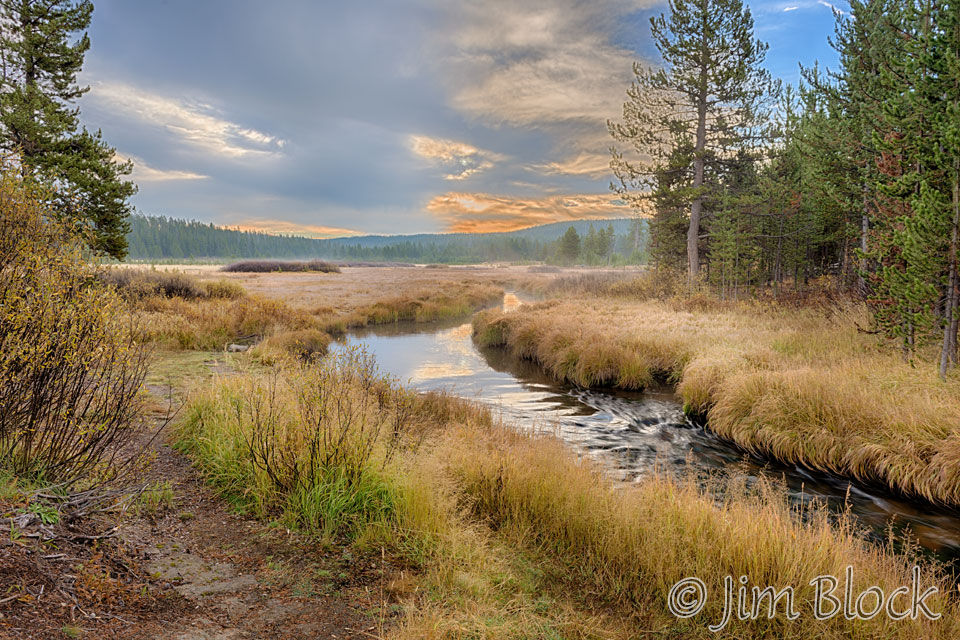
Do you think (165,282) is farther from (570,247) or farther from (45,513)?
(570,247)

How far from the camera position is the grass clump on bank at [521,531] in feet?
12.1

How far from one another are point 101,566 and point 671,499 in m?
4.78

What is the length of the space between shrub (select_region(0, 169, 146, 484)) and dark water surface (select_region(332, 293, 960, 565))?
539 cm

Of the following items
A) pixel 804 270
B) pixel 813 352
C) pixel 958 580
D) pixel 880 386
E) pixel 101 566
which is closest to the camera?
pixel 101 566

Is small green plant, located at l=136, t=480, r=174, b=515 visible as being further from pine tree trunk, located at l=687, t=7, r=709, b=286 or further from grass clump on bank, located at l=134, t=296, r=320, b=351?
pine tree trunk, located at l=687, t=7, r=709, b=286

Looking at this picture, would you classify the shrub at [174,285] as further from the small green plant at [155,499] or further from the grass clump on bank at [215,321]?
the small green plant at [155,499]

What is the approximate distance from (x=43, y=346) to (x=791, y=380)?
1152 centimetres

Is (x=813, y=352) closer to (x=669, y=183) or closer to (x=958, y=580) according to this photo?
(x=958, y=580)

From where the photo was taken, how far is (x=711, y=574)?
4145 millimetres

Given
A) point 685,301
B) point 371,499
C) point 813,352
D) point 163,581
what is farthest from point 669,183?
point 163,581

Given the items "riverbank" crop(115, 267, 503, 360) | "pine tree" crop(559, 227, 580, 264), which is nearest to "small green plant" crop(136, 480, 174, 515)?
"riverbank" crop(115, 267, 503, 360)

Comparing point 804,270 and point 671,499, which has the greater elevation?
point 804,270

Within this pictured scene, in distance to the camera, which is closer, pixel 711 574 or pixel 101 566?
pixel 101 566

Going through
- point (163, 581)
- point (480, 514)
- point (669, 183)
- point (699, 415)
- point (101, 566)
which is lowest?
point (699, 415)
